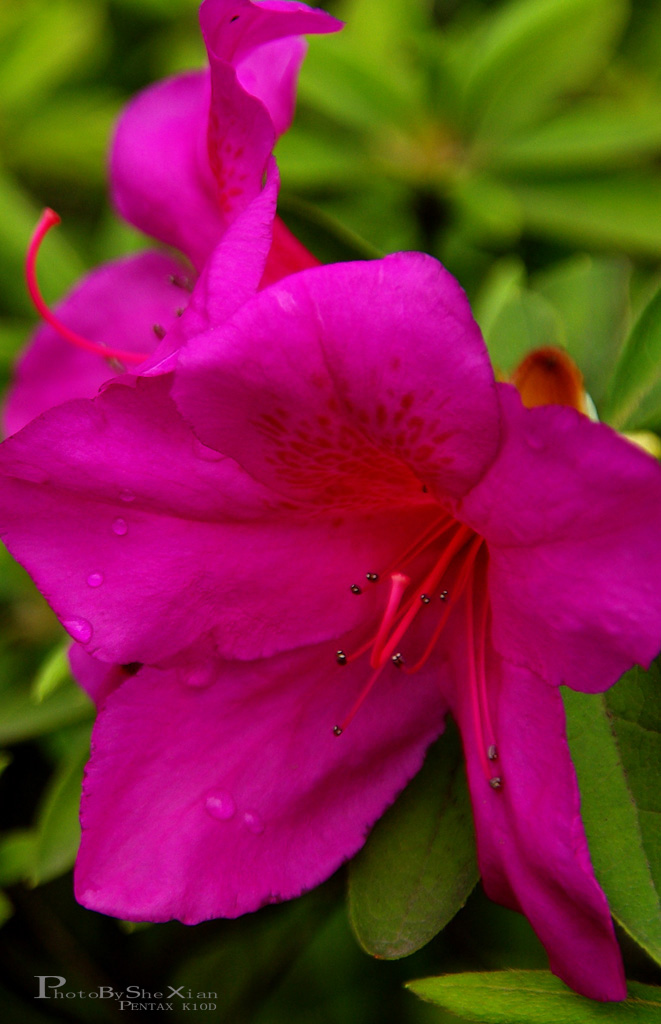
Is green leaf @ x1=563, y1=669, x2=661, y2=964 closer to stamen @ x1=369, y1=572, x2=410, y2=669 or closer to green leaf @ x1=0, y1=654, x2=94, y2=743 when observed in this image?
stamen @ x1=369, y1=572, x2=410, y2=669

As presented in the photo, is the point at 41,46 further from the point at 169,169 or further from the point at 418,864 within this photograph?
the point at 418,864

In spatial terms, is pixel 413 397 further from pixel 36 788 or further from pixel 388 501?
pixel 36 788

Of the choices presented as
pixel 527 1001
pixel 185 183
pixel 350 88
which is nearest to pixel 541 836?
pixel 527 1001

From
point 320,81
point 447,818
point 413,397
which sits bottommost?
point 447,818

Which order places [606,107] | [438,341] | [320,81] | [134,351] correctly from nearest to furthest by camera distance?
[438,341]
[134,351]
[320,81]
[606,107]

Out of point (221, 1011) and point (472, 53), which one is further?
point (472, 53)

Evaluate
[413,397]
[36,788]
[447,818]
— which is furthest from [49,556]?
[36,788]

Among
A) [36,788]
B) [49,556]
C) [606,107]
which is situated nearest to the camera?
[49,556]

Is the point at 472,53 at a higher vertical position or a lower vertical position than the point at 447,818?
higher
